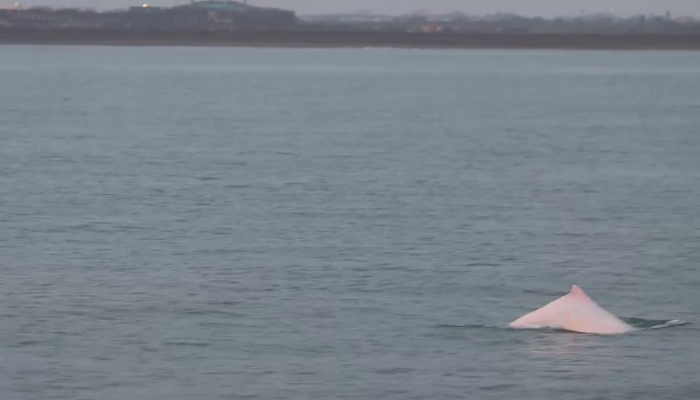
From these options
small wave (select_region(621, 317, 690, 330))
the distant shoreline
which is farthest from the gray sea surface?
the distant shoreline

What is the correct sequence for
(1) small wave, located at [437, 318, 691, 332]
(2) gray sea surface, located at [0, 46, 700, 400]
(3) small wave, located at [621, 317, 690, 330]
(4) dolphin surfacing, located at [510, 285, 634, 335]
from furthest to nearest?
(3) small wave, located at [621, 317, 690, 330]
(1) small wave, located at [437, 318, 691, 332]
(4) dolphin surfacing, located at [510, 285, 634, 335]
(2) gray sea surface, located at [0, 46, 700, 400]

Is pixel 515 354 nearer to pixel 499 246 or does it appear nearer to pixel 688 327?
pixel 688 327

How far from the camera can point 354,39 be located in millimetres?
187500

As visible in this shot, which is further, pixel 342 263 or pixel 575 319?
pixel 342 263

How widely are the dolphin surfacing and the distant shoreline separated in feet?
516

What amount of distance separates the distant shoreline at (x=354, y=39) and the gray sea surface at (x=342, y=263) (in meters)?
117

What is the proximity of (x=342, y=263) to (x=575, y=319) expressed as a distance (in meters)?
7.06

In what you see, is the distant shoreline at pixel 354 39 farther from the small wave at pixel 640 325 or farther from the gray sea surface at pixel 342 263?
the small wave at pixel 640 325

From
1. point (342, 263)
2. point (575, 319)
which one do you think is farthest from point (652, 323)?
point (342, 263)

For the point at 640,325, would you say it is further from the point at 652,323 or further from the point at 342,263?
the point at 342,263

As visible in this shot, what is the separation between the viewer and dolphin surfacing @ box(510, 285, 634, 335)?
22.5 meters

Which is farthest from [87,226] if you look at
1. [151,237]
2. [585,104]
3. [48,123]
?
[585,104]

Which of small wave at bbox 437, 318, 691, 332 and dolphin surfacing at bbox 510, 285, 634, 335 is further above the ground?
dolphin surfacing at bbox 510, 285, 634, 335

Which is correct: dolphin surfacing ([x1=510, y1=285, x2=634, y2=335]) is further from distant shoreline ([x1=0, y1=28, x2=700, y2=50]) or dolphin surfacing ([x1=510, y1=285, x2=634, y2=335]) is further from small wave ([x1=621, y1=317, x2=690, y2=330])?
distant shoreline ([x1=0, y1=28, x2=700, y2=50])
